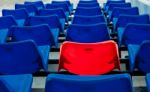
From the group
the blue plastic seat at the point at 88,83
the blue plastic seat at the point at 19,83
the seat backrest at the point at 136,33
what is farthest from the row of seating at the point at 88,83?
the seat backrest at the point at 136,33

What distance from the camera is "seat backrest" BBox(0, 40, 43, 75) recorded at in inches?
107

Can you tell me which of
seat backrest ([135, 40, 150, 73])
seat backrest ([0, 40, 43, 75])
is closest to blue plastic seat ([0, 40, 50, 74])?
seat backrest ([0, 40, 43, 75])

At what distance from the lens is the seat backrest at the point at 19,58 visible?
8.94 ft

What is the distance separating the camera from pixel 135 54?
2.82 meters

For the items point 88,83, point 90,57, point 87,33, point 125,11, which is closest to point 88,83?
point 88,83

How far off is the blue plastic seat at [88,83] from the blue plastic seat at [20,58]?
1123 mm

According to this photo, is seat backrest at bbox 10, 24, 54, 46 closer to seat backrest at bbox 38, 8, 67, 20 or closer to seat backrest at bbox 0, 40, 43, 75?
seat backrest at bbox 0, 40, 43, 75

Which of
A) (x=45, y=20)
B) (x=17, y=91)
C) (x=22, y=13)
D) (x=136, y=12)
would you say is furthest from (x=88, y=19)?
(x=17, y=91)

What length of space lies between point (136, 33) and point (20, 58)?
4.84ft

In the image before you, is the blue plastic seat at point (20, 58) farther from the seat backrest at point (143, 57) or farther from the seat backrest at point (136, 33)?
the seat backrest at point (136, 33)

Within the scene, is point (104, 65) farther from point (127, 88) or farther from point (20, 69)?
point (127, 88)

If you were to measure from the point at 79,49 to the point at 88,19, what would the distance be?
180 centimetres

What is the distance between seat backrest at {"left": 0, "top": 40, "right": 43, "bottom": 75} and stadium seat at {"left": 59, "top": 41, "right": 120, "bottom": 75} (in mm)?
244

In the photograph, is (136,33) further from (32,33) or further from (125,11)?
(125,11)
